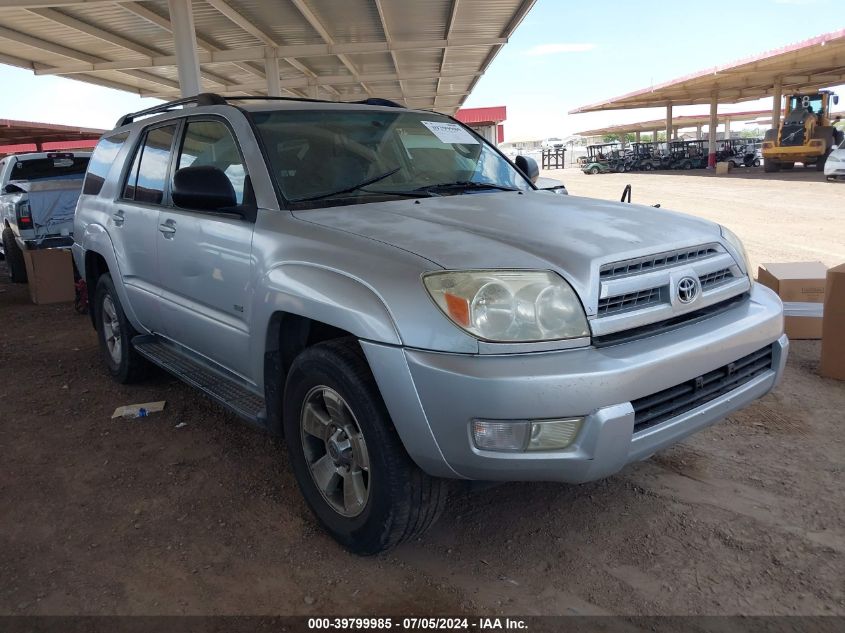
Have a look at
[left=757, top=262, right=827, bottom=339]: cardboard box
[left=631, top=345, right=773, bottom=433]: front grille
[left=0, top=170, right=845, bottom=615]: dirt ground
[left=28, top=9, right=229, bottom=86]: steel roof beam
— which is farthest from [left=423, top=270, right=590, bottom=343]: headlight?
[left=28, top=9, right=229, bottom=86]: steel roof beam

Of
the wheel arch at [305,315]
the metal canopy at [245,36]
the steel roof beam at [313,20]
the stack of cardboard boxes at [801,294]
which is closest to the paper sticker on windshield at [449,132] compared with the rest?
the wheel arch at [305,315]

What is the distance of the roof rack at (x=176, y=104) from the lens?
3.64 meters

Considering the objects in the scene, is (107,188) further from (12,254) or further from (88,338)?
(12,254)

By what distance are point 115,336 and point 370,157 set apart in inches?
108

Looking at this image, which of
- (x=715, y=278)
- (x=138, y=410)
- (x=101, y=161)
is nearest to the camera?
(x=715, y=278)

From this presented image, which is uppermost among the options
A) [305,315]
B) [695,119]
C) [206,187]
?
[695,119]

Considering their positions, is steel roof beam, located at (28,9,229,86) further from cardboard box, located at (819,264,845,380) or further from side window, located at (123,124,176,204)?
cardboard box, located at (819,264,845,380)

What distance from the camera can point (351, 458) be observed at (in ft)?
8.44

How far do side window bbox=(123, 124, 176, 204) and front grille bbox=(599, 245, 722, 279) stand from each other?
271 cm

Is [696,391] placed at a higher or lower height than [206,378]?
higher

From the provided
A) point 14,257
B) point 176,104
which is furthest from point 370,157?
point 14,257

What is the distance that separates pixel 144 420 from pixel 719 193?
18108mm

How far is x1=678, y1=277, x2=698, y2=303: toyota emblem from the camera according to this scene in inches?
95.8

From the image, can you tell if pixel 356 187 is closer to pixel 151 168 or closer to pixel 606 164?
pixel 151 168
